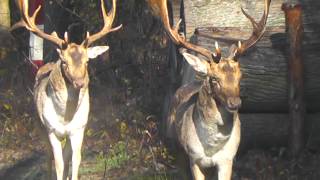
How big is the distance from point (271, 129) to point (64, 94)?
279cm

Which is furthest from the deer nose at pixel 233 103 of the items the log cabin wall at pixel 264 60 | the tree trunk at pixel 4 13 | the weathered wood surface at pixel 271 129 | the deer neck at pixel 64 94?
the tree trunk at pixel 4 13

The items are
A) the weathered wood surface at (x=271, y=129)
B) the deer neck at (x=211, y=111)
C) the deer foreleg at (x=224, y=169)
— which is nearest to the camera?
the deer neck at (x=211, y=111)

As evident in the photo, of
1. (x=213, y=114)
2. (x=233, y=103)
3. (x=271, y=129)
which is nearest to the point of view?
(x=233, y=103)

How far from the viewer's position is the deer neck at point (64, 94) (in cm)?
1034

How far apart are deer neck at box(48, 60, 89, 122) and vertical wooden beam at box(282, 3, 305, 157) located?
8.53ft

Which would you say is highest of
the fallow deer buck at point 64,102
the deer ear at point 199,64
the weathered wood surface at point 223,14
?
the weathered wood surface at point 223,14

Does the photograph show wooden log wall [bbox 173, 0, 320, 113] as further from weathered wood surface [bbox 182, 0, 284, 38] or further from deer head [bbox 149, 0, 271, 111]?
deer head [bbox 149, 0, 271, 111]

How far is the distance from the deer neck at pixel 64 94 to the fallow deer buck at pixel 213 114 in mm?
1536

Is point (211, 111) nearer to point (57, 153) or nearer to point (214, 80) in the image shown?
point (214, 80)

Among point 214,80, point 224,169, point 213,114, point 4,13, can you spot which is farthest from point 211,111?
point 4,13

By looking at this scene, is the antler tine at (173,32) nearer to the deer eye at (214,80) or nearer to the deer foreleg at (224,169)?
the deer eye at (214,80)

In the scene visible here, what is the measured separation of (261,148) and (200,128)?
8.90 ft

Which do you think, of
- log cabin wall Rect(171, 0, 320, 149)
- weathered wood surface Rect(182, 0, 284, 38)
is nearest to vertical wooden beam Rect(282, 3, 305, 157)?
log cabin wall Rect(171, 0, 320, 149)

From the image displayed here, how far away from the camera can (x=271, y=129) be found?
446 inches
